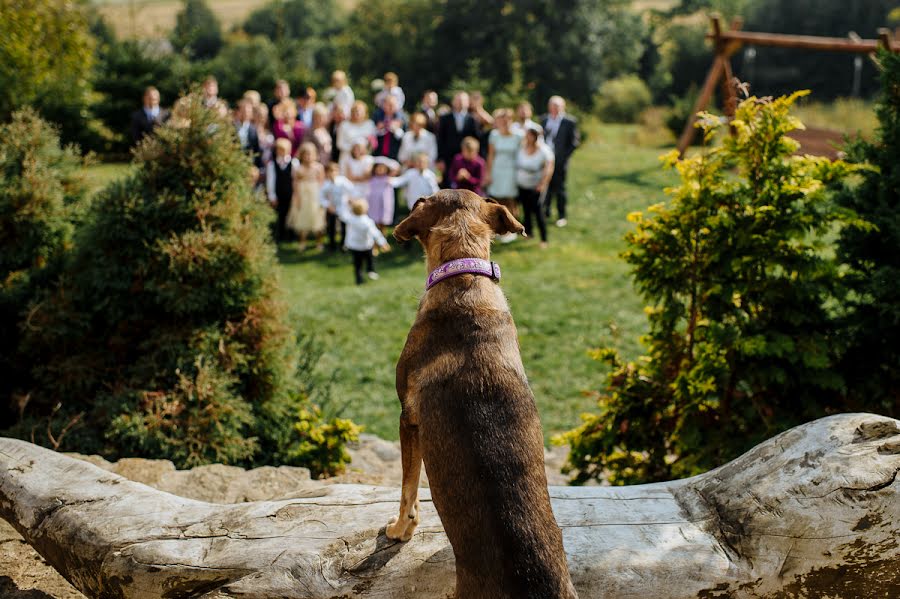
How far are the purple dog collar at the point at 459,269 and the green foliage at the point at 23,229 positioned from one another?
16.0ft

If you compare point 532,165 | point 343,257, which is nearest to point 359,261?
point 343,257

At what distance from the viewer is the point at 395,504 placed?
4.62m

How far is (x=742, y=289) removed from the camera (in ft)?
19.3

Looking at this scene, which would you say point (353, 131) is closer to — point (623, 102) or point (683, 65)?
point (623, 102)

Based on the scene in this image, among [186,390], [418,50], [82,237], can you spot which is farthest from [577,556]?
[418,50]

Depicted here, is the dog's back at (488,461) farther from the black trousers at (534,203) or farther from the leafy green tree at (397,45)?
the leafy green tree at (397,45)

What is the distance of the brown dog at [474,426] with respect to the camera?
3.22 meters

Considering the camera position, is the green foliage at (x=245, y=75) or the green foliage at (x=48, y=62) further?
the green foliage at (x=245, y=75)

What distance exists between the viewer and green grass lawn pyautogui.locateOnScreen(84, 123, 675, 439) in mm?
9391

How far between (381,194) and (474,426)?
41.3 feet

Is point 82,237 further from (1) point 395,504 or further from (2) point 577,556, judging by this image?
(2) point 577,556

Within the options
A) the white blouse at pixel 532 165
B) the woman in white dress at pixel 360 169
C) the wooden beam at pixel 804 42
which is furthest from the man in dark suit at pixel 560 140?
the wooden beam at pixel 804 42

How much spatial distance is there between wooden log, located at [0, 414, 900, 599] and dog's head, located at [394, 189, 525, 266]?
1.52 m

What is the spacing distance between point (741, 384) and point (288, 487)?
11.8ft
